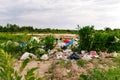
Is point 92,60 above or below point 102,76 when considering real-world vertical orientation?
below

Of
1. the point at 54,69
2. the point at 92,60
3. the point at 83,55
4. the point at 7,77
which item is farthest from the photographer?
the point at 83,55

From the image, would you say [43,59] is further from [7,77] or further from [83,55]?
[7,77]

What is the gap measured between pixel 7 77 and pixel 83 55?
8.60 m

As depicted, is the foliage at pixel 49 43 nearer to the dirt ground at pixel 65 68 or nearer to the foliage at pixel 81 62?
the dirt ground at pixel 65 68

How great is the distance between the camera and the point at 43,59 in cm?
1033

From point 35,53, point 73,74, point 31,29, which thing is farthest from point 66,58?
point 31,29

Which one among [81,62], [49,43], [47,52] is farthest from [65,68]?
[49,43]

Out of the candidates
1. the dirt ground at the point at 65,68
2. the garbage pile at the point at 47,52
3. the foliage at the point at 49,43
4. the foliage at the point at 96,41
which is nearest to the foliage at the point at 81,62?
the dirt ground at the point at 65,68

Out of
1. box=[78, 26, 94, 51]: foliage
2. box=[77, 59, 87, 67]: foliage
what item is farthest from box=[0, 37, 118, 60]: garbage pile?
box=[77, 59, 87, 67]: foliage

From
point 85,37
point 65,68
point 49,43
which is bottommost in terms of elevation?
point 65,68

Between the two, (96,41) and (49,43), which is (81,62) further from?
(49,43)

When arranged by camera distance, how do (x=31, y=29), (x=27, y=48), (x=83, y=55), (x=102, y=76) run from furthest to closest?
(x=31, y=29) → (x=27, y=48) → (x=83, y=55) → (x=102, y=76)

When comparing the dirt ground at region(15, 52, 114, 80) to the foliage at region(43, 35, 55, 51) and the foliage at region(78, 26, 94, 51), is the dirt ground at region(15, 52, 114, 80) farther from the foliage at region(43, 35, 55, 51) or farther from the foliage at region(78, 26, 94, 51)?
the foliage at region(43, 35, 55, 51)

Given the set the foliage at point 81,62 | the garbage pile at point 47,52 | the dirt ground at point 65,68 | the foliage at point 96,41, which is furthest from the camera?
the foliage at point 96,41
